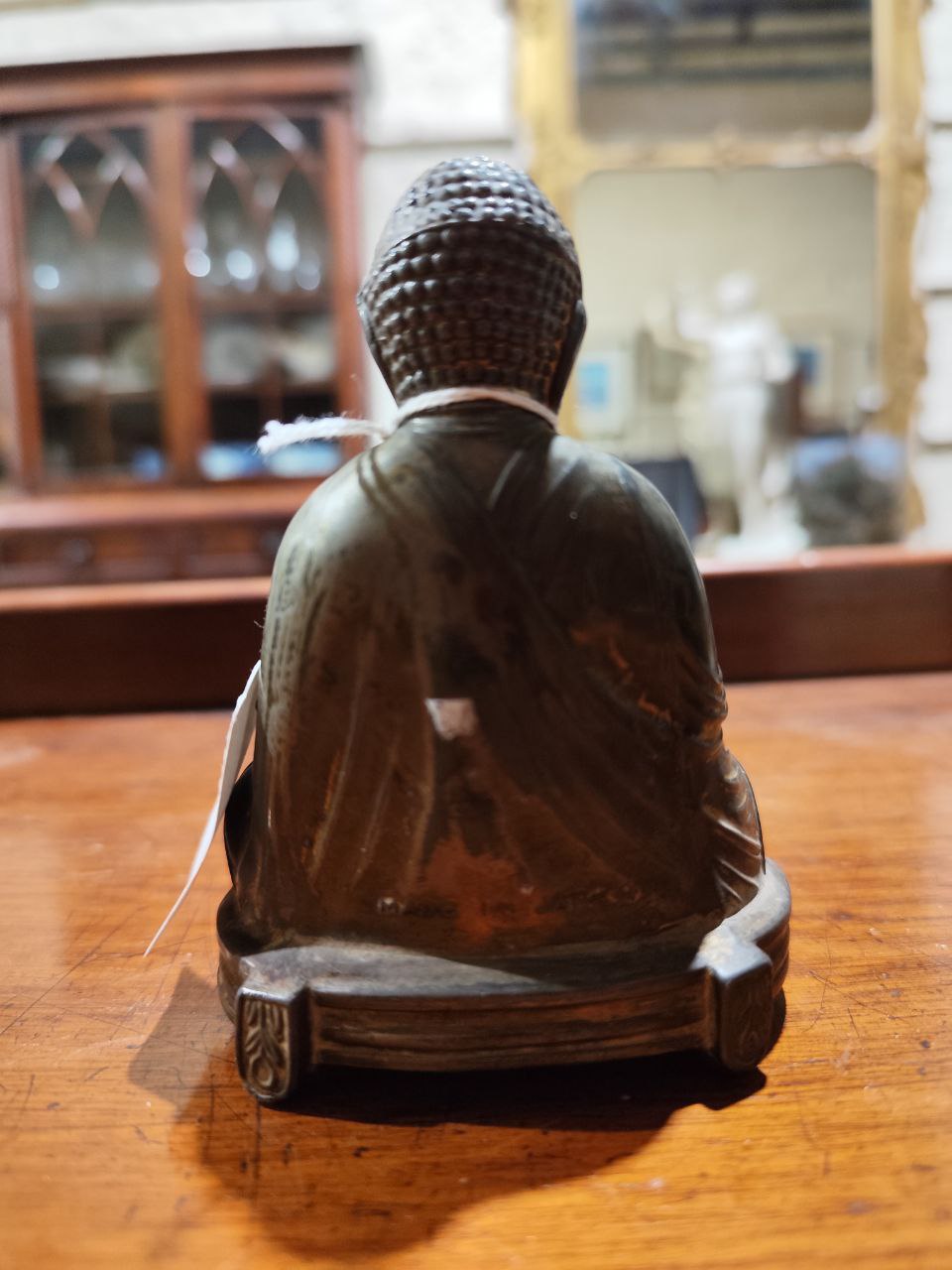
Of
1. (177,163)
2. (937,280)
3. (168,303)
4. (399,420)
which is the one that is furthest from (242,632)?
(937,280)

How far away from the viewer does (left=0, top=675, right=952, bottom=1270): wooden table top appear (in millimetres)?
506

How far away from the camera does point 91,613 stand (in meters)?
1.59

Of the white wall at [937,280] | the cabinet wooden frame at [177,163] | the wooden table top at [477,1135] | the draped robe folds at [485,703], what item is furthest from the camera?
the white wall at [937,280]

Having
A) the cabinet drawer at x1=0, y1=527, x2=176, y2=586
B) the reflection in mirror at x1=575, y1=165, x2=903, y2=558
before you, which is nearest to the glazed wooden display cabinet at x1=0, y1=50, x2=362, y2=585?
the cabinet drawer at x1=0, y1=527, x2=176, y2=586

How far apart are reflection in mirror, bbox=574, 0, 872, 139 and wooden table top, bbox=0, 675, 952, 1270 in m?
3.26

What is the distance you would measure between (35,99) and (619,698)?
10.8ft

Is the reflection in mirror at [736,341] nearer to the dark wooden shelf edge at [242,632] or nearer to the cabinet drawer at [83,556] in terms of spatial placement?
the cabinet drawer at [83,556]

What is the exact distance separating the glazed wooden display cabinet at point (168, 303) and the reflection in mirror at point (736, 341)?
35.1 inches

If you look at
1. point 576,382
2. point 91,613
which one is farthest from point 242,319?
point 91,613

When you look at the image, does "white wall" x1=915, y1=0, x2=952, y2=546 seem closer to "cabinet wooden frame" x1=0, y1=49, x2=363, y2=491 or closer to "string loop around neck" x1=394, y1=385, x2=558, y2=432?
"cabinet wooden frame" x1=0, y1=49, x2=363, y2=491

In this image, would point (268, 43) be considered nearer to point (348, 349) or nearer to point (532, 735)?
point (348, 349)

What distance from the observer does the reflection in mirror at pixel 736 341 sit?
3.56 meters

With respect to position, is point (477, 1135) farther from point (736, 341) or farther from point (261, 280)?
point (736, 341)

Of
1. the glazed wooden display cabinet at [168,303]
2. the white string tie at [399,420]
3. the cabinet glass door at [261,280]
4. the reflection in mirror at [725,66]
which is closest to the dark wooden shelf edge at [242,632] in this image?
the white string tie at [399,420]
